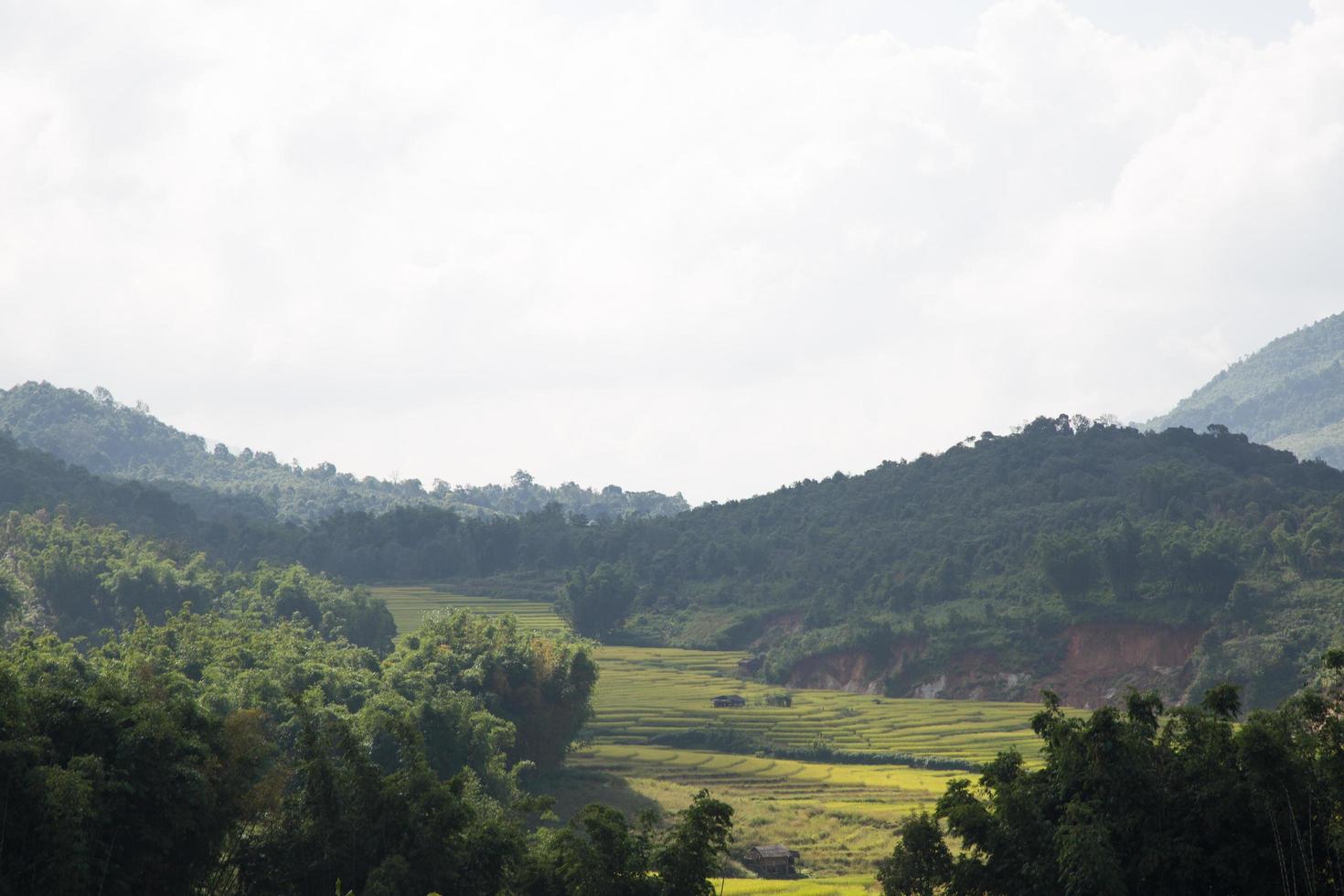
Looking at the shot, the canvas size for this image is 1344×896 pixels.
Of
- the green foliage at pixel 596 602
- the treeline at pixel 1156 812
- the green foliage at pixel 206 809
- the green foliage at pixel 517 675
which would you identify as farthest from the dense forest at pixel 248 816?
the green foliage at pixel 596 602

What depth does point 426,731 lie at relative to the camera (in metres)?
42.1

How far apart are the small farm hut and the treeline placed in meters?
14.1

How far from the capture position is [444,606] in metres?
93.3

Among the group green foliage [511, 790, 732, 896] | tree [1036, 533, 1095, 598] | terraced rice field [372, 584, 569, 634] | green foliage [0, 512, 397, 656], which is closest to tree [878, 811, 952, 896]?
green foliage [511, 790, 732, 896]

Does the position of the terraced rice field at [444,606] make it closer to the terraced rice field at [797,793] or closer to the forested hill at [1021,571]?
the forested hill at [1021,571]

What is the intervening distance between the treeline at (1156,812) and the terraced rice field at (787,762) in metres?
10.2

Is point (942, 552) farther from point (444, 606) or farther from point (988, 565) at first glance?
point (444, 606)

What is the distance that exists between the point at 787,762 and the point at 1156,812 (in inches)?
1393

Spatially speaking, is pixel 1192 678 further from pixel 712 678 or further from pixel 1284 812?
pixel 1284 812

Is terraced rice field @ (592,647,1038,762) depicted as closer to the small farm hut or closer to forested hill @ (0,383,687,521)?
the small farm hut

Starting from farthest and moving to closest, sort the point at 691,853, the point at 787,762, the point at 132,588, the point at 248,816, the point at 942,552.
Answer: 1. the point at 942,552
2. the point at 132,588
3. the point at 787,762
4. the point at 248,816
5. the point at 691,853

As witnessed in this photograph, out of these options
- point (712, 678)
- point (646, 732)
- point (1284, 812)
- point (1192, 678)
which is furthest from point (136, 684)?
point (1192, 678)

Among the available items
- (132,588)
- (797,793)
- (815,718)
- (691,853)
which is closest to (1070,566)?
(815,718)

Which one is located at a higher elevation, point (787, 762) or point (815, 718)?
point (815, 718)
